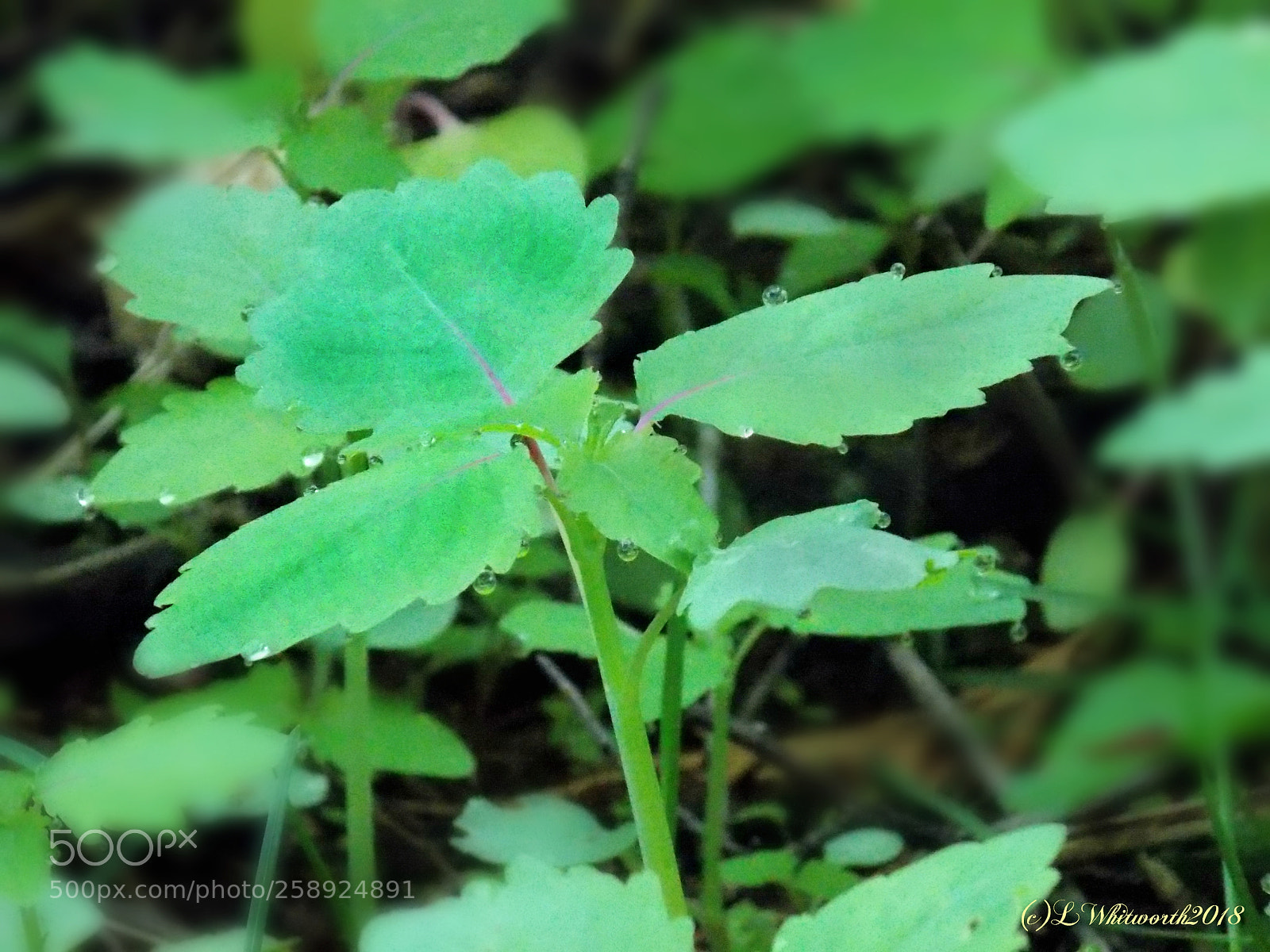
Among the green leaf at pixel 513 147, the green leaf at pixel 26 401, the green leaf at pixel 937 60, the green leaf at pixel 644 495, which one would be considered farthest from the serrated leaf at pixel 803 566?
the green leaf at pixel 26 401

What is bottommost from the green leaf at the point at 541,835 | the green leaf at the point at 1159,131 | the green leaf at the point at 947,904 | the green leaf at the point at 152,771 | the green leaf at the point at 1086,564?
the green leaf at the point at 541,835

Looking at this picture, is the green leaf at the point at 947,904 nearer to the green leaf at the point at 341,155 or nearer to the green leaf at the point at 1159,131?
the green leaf at the point at 1159,131

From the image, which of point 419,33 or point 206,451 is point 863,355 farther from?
point 419,33

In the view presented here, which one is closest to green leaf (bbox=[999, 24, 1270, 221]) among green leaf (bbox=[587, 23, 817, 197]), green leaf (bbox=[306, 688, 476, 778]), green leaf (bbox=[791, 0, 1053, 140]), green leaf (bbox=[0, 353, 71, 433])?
A: green leaf (bbox=[791, 0, 1053, 140])

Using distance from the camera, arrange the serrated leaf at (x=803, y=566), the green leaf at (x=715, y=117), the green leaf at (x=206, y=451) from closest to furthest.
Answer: the serrated leaf at (x=803, y=566), the green leaf at (x=206, y=451), the green leaf at (x=715, y=117)

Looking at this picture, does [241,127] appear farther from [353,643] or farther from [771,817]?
[771,817]

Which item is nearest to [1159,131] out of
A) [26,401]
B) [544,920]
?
[544,920]

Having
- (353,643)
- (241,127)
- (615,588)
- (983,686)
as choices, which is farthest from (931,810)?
(241,127)
